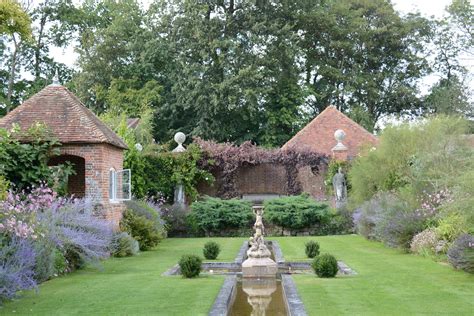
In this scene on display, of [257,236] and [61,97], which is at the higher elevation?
[61,97]

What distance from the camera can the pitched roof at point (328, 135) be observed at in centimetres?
3262

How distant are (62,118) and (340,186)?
13.7 metres

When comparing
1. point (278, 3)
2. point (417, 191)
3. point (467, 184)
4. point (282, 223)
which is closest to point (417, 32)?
point (278, 3)

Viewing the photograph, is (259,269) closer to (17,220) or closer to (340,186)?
(17,220)

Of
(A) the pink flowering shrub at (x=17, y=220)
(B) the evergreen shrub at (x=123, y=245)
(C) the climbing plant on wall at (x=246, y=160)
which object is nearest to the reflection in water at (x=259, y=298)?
(A) the pink flowering shrub at (x=17, y=220)

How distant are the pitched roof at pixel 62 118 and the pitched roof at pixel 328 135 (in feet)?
51.6

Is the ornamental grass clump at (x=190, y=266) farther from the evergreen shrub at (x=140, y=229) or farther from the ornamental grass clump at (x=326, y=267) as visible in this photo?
the evergreen shrub at (x=140, y=229)

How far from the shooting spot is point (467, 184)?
36.5 feet

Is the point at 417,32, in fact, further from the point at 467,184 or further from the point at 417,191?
the point at 467,184

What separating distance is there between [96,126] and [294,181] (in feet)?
46.6

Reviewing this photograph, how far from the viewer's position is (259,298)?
440 inches

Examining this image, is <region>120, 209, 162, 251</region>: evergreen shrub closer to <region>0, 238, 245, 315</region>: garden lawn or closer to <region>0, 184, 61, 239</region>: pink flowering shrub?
<region>0, 238, 245, 315</region>: garden lawn

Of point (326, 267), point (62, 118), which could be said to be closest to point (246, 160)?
point (62, 118)

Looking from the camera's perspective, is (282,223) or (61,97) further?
(282,223)
